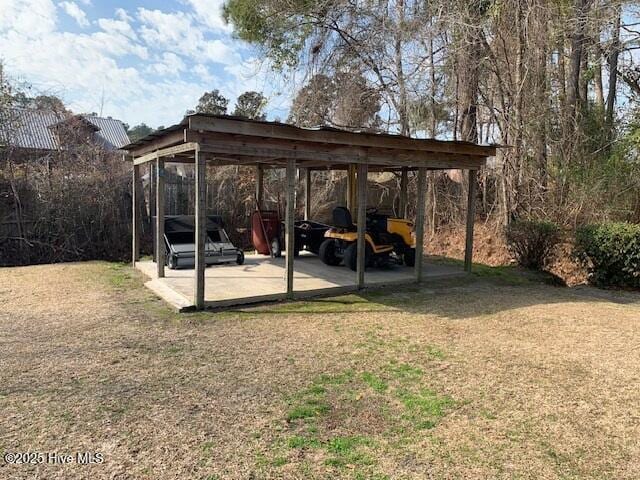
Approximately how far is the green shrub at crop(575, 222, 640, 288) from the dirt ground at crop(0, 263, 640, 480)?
1.71m

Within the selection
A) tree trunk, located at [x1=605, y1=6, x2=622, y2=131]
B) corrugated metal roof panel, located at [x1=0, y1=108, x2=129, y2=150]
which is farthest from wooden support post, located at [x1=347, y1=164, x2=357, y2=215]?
tree trunk, located at [x1=605, y1=6, x2=622, y2=131]

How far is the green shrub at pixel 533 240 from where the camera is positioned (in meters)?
8.36

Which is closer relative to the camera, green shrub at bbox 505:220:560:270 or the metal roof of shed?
the metal roof of shed

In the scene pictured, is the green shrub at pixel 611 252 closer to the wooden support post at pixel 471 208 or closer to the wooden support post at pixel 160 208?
the wooden support post at pixel 471 208

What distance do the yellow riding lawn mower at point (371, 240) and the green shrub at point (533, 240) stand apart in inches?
81.0

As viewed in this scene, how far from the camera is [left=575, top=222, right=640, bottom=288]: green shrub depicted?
7.05 meters

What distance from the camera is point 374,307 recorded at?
18.8ft

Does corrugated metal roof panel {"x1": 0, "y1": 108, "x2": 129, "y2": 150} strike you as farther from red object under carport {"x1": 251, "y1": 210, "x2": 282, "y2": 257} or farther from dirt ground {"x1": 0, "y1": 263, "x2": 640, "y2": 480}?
dirt ground {"x1": 0, "y1": 263, "x2": 640, "y2": 480}

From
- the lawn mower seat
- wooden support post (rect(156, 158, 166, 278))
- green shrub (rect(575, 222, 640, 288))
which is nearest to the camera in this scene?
wooden support post (rect(156, 158, 166, 278))

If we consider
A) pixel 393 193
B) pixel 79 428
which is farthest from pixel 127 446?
pixel 393 193

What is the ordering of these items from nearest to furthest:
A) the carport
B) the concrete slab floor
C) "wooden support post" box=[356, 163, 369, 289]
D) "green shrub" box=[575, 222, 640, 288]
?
the carport < the concrete slab floor < "wooden support post" box=[356, 163, 369, 289] < "green shrub" box=[575, 222, 640, 288]

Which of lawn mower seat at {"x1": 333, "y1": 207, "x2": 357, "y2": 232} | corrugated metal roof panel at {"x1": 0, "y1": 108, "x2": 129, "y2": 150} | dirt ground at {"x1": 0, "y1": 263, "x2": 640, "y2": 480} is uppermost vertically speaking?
corrugated metal roof panel at {"x1": 0, "y1": 108, "x2": 129, "y2": 150}

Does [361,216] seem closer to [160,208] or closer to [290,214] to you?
[290,214]

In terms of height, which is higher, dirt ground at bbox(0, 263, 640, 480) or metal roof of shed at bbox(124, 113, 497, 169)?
metal roof of shed at bbox(124, 113, 497, 169)
